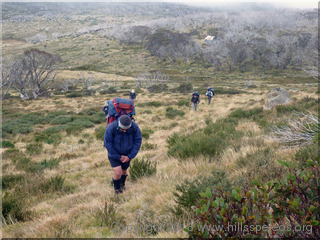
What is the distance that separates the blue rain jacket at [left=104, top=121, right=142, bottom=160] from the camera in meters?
3.66

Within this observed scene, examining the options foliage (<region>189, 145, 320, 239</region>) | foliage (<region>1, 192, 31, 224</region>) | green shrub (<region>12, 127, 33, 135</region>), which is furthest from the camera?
green shrub (<region>12, 127, 33, 135</region>)

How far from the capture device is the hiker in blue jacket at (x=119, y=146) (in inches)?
144

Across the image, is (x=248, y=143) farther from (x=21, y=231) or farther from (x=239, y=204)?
(x=21, y=231)

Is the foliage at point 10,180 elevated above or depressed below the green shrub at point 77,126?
above

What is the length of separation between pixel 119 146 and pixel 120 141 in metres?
0.09

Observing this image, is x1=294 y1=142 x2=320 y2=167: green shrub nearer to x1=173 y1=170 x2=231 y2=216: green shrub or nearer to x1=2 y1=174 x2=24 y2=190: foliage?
x1=173 y1=170 x2=231 y2=216: green shrub

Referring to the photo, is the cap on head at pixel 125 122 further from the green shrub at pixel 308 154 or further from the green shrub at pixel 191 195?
the green shrub at pixel 308 154

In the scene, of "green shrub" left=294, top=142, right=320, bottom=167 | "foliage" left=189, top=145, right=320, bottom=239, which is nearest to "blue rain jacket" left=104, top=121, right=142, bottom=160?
"foliage" left=189, top=145, right=320, bottom=239

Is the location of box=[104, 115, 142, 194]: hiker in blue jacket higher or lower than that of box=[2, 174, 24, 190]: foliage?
higher

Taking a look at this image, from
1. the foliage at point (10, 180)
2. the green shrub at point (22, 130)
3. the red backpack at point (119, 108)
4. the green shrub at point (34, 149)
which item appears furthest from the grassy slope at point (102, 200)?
the green shrub at point (22, 130)

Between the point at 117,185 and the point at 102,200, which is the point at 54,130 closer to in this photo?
the point at 117,185

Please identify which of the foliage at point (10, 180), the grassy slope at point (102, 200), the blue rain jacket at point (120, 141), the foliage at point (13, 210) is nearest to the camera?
the grassy slope at point (102, 200)

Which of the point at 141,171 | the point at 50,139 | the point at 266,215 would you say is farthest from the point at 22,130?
the point at 266,215

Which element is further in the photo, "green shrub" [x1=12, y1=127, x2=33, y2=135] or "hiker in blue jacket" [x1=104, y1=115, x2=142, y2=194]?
"green shrub" [x1=12, y1=127, x2=33, y2=135]
